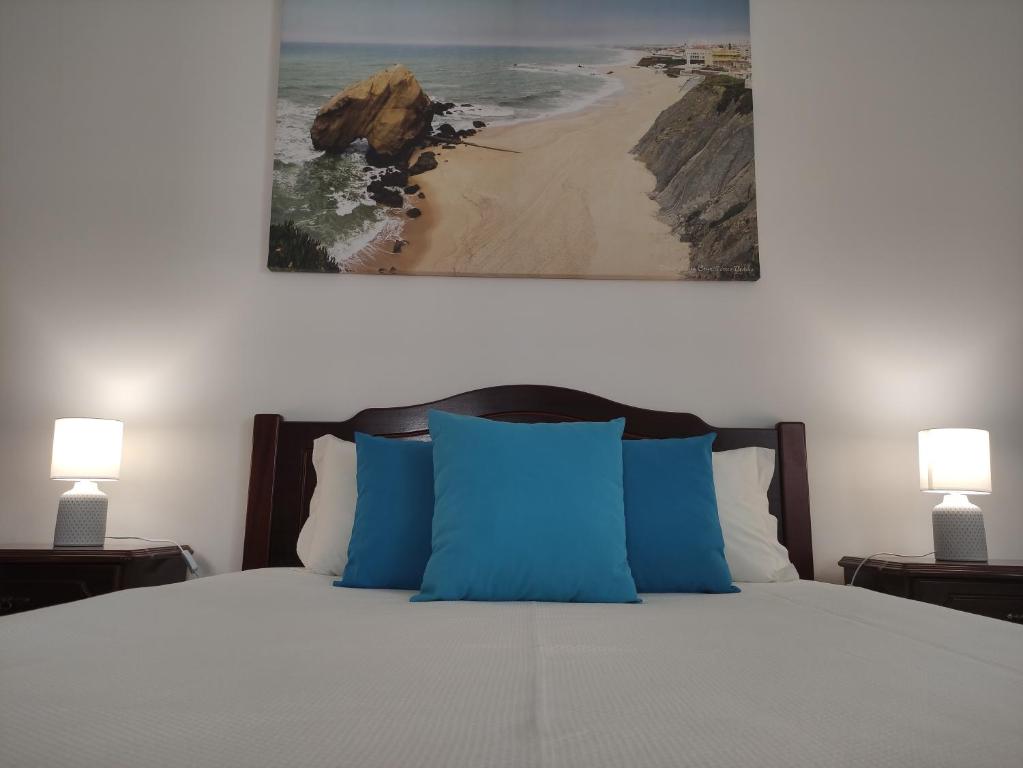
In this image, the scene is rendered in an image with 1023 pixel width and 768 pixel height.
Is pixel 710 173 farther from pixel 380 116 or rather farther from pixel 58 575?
pixel 58 575

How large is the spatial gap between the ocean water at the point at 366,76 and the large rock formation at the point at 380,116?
0.03 metres

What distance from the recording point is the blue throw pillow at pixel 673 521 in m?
1.70

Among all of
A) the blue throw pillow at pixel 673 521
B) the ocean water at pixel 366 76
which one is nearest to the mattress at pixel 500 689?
the blue throw pillow at pixel 673 521

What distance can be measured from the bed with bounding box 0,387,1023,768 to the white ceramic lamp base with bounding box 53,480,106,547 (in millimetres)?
774

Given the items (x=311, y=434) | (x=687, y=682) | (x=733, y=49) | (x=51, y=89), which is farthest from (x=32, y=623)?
(x=733, y=49)

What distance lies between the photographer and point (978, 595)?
2002mm

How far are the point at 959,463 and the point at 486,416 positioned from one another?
4.47 ft

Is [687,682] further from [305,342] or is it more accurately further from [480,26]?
[480,26]

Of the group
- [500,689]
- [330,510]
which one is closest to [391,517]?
[330,510]

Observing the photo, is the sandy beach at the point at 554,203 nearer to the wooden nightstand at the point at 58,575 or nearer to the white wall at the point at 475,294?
the white wall at the point at 475,294

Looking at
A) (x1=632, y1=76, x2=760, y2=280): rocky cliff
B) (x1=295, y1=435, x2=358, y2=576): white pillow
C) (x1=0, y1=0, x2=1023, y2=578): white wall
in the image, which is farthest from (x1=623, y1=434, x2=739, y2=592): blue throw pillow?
(x1=632, y1=76, x2=760, y2=280): rocky cliff

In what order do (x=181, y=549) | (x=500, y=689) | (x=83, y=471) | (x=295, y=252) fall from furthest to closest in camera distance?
1. (x=295, y=252)
2. (x=181, y=549)
3. (x=83, y=471)
4. (x=500, y=689)

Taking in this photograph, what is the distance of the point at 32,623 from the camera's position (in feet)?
3.51

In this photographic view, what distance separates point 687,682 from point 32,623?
35.6 inches
